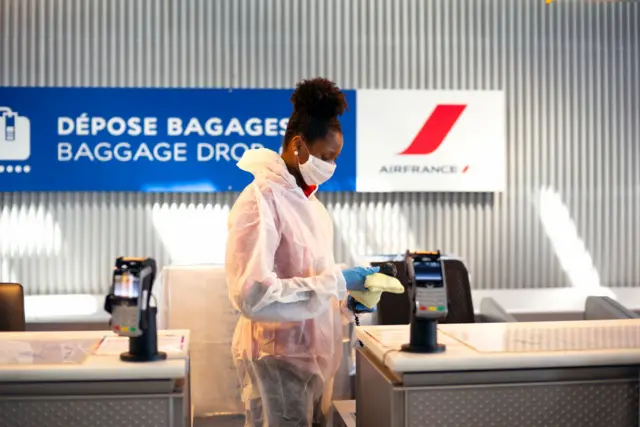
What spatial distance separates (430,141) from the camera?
5.14 metres

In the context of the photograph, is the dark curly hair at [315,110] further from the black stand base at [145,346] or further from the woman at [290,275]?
the black stand base at [145,346]

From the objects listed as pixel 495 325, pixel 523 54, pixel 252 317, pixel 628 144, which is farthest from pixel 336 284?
pixel 628 144

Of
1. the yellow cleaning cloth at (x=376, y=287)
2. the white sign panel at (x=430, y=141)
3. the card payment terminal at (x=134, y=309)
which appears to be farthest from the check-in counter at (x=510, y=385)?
the white sign panel at (x=430, y=141)

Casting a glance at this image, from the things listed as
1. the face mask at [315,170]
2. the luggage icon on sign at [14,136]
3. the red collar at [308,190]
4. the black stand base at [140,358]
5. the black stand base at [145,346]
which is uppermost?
the luggage icon on sign at [14,136]

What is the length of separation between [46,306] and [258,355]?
2.82 metres

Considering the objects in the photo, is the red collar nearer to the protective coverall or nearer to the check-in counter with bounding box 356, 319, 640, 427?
the protective coverall

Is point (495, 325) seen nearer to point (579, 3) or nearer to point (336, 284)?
point (336, 284)

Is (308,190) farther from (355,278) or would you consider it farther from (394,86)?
(394,86)

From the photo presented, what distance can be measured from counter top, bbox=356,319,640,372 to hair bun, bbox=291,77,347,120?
0.82 metres

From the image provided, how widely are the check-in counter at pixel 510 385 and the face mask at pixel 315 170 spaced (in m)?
0.62

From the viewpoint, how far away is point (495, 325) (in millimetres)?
2818

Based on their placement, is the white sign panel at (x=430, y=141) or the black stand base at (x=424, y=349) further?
the white sign panel at (x=430, y=141)

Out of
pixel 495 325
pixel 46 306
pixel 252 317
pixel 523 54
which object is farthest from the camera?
pixel 523 54

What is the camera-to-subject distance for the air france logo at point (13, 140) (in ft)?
15.8
